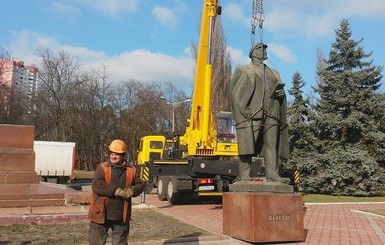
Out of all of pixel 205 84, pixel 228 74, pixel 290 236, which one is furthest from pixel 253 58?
pixel 228 74

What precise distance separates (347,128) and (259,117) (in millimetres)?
15091

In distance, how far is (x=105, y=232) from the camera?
485 centimetres

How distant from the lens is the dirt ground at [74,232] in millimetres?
7598

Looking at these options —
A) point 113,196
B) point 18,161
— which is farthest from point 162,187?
point 113,196

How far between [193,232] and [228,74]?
27.7 metres

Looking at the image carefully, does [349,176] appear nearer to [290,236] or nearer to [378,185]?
[378,185]

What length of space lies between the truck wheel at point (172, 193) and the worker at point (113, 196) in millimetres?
10189

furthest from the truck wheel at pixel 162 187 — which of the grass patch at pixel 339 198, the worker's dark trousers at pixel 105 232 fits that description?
the worker's dark trousers at pixel 105 232

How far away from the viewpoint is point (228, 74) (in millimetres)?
35500

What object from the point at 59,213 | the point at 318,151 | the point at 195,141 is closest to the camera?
the point at 59,213

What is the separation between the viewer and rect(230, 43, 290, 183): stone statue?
25.5 ft

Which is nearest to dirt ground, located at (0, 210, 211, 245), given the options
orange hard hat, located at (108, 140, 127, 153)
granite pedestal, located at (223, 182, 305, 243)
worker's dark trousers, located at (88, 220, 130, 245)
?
granite pedestal, located at (223, 182, 305, 243)

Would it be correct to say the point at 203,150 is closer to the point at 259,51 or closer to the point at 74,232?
the point at 74,232

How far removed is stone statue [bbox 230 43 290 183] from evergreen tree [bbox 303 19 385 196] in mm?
13686
